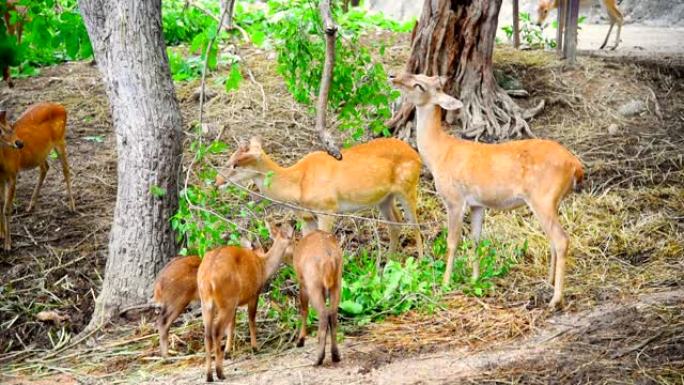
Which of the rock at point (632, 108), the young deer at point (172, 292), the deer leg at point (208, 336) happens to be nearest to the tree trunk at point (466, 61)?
the rock at point (632, 108)

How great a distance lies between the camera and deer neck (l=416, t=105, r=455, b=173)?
927cm

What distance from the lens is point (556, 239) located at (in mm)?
8367

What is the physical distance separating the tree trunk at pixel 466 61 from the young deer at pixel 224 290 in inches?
212

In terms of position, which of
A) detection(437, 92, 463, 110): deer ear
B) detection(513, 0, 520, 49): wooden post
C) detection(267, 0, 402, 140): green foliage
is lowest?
detection(513, 0, 520, 49): wooden post

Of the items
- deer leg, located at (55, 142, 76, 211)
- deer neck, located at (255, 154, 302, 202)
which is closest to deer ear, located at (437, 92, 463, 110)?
deer neck, located at (255, 154, 302, 202)

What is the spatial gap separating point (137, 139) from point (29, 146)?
2.78m

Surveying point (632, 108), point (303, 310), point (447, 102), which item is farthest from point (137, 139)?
point (632, 108)

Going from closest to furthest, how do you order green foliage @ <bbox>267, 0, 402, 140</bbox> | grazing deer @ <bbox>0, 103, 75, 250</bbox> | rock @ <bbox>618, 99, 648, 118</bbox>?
green foliage @ <bbox>267, 0, 402, 140</bbox>, grazing deer @ <bbox>0, 103, 75, 250</bbox>, rock @ <bbox>618, 99, 648, 118</bbox>

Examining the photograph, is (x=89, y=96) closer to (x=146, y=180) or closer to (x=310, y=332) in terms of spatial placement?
(x=146, y=180)

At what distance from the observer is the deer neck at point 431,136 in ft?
30.4

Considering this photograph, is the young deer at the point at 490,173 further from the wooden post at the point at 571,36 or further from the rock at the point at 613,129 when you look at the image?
the wooden post at the point at 571,36

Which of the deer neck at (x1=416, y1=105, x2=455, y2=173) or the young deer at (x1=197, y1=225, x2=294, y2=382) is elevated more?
the deer neck at (x1=416, y1=105, x2=455, y2=173)

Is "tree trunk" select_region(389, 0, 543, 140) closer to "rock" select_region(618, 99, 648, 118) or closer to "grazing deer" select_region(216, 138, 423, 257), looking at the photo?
"rock" select_region(618, 99, 648, 118)

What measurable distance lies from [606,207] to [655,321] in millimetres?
3134
